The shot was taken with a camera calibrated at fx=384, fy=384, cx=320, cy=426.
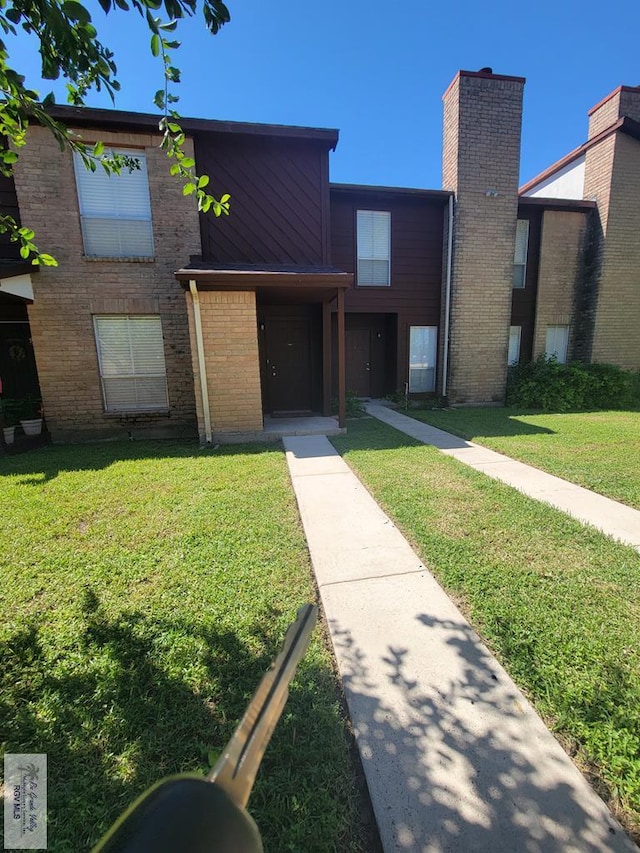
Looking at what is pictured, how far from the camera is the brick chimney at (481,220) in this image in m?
9.20

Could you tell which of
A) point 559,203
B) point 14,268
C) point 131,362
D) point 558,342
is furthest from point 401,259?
point 14,268

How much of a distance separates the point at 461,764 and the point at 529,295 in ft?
40.5

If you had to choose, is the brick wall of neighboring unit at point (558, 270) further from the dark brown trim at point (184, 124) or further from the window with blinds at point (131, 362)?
the window with blinds at point (131, 362)

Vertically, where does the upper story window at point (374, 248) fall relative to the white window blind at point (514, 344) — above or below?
above

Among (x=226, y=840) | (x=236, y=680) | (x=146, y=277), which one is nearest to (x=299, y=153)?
(x=146, y=277)

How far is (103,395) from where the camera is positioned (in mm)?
7730

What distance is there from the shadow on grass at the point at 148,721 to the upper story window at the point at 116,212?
23.7 feet

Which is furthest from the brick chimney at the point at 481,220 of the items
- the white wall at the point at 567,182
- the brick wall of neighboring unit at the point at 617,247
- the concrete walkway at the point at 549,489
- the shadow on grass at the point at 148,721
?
the shadow on grass at the point at 148,721

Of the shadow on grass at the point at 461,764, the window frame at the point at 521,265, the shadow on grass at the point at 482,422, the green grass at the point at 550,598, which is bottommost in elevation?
the shadow on grass at the point at 461,764

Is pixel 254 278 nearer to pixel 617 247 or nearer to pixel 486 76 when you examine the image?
pixel 486 76

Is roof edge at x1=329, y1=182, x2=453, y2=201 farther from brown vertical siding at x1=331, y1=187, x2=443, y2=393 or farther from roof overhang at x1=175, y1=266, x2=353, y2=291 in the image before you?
roof overhang at x1=175, y1=266, x2=353, y2=291

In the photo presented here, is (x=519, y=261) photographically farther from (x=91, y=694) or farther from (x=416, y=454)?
(x=91, y=694)

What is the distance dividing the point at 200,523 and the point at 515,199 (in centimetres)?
1091

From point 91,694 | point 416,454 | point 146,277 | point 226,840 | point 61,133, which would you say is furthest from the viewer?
point 146,277
